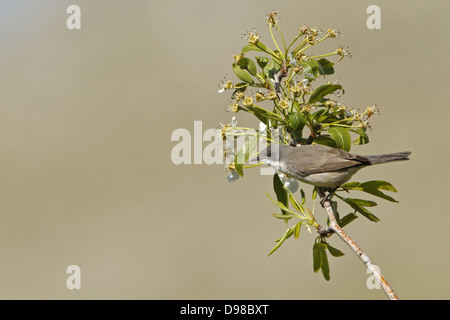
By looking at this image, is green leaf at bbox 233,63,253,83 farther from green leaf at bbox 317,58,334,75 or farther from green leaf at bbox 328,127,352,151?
green leaf at bbox 328,127,352,151

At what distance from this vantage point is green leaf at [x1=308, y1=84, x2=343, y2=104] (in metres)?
2.88

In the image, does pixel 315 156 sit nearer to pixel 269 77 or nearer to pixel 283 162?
pixel 283 162

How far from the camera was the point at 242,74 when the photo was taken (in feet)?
9.93

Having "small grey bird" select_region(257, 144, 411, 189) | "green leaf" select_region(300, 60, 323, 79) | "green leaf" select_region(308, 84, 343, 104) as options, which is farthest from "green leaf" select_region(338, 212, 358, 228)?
"green leaf" select_region(300, 60, 323, 79)

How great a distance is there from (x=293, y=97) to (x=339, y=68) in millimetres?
15302

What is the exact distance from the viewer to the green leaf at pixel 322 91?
288cm

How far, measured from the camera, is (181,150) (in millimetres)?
3529

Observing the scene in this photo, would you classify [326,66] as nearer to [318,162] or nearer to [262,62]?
[262,62]

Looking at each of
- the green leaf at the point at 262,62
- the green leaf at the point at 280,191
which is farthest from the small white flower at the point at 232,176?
the green leaf at the point at 262,62

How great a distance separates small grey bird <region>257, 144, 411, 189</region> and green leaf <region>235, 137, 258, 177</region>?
1.27ft

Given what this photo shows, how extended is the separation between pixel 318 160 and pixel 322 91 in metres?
1.00

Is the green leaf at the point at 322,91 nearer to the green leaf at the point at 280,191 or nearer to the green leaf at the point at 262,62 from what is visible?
the green leaf at the point at 262,62

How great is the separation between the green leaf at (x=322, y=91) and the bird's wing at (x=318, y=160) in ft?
1.63

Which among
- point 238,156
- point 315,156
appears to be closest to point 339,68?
point 315,156
